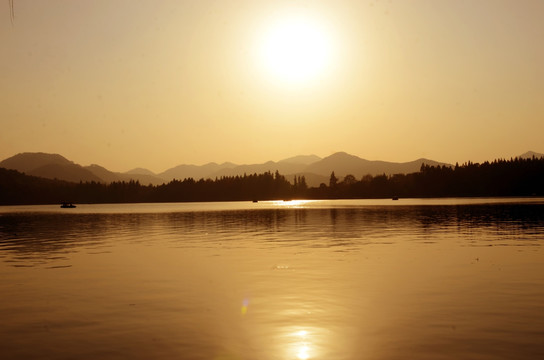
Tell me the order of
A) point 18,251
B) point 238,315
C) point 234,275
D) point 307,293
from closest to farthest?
point 238,315
point 307,293
point 234,275
point 18,251

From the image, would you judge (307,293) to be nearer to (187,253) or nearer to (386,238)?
(187,253)

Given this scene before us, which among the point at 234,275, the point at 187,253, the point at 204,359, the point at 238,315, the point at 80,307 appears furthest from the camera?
the point at 187,253

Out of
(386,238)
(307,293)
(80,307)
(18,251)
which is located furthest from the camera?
(386,238)

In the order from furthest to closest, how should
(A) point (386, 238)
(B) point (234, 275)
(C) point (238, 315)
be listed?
(A) point (386, 238), (B) point (234, 275), (C) point (238, 315)

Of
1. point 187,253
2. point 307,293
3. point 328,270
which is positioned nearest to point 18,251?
point 187,253

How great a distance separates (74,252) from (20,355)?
121 ft

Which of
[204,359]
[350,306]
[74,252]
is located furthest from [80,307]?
[74,252]

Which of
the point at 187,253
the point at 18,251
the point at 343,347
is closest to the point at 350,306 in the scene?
the point at 343,347

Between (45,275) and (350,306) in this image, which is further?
(45,275)

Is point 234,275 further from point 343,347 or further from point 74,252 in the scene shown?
point 74,252

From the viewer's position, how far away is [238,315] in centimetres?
2391

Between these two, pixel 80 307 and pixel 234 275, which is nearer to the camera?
pixel 80 307

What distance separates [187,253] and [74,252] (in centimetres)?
1205

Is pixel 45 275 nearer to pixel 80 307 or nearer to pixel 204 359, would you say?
pixel 80 307
